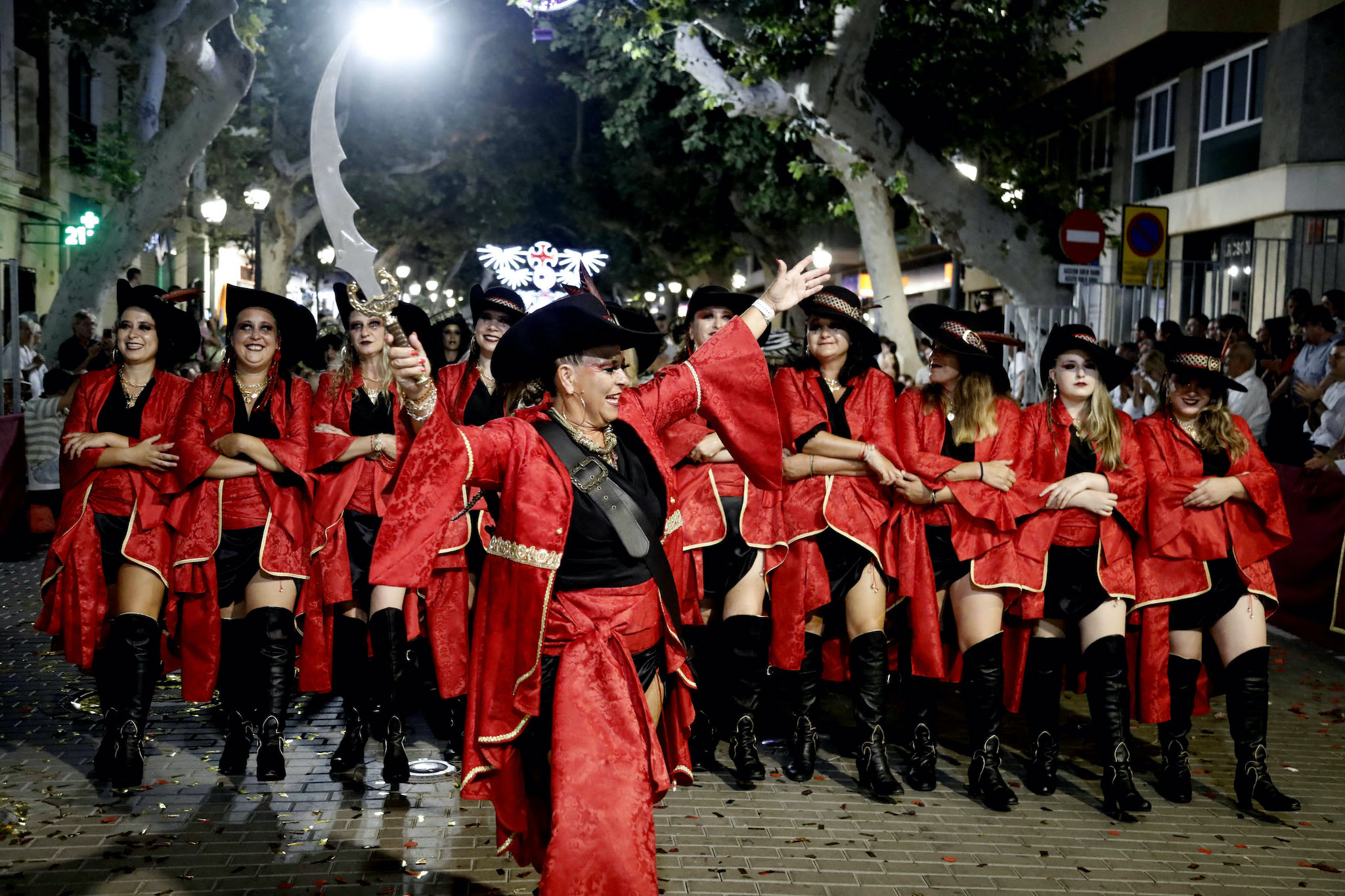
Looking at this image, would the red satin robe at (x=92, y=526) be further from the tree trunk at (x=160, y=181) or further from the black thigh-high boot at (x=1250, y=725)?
the tree trunk at (x=160, y=181)

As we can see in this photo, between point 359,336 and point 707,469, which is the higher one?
point 359,336

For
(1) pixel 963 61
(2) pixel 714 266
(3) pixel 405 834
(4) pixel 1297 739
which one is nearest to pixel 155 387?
(3) pixel 405 834

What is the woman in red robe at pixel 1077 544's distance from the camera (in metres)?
5.91

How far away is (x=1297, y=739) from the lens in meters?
6.97

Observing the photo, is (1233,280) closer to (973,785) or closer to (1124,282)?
(1124,282)

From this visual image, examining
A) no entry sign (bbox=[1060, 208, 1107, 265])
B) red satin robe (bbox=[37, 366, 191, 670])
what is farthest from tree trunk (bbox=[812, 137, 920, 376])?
red satin robe (bbox=[37, 366, 191, 670])

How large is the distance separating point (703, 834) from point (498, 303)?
9.18 ft

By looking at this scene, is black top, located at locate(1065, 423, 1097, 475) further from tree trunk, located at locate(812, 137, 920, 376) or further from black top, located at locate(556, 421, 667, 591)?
tree trunk, located at locate(812, 137, 920, 376)

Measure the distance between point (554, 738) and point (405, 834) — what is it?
5.69 feet

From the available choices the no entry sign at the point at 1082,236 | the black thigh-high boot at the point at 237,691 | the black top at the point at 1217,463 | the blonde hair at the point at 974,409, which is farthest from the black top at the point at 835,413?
the no entry sign at the point at 1082,236

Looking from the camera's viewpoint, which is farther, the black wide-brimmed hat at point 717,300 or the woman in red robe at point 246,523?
the black wide-brimmed hat at point 717,300

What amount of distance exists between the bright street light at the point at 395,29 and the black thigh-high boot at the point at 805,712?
3.46 metres

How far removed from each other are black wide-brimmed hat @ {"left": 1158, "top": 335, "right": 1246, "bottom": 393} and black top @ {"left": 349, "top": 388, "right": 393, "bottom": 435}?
3772 millimetres

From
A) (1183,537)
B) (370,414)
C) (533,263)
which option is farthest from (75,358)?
(533,263)
